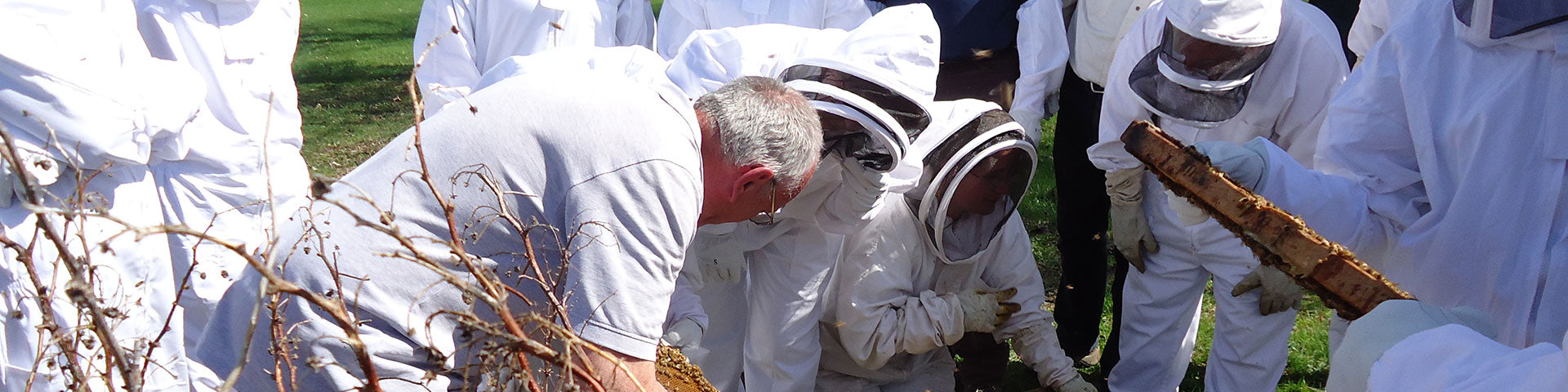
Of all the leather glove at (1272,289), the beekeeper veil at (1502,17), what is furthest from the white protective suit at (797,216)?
the beekeeper veil at (1502,17)

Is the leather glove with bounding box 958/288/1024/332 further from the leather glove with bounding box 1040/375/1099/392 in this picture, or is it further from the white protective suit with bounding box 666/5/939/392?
the white protective suit with bounding box 666/5/939/392

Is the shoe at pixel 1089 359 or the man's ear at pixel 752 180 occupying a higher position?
the man's ear at pixel 752 180

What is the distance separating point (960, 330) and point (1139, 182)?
1.19 metres

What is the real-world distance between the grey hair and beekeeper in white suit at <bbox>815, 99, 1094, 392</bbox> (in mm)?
1034

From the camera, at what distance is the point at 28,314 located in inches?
134

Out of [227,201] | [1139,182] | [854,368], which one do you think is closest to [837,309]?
[854,368]

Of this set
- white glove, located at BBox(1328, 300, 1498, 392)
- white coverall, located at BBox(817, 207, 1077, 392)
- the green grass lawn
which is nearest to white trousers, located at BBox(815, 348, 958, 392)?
white coverall, located at BBox(817, 207, 1077, 392)

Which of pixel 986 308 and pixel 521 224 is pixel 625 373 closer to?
pixel 521 224

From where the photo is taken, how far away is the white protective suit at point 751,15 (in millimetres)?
5285

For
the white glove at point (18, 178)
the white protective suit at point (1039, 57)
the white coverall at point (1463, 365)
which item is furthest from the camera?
the white protective suit at point (1039, 57)

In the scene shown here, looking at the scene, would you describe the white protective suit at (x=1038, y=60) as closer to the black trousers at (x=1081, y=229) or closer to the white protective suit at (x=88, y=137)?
the black trousers at (x=1081, y=229)

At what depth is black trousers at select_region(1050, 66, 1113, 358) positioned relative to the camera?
5.28 m

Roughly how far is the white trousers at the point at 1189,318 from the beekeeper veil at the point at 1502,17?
1.60m

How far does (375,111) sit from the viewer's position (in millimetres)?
11062
